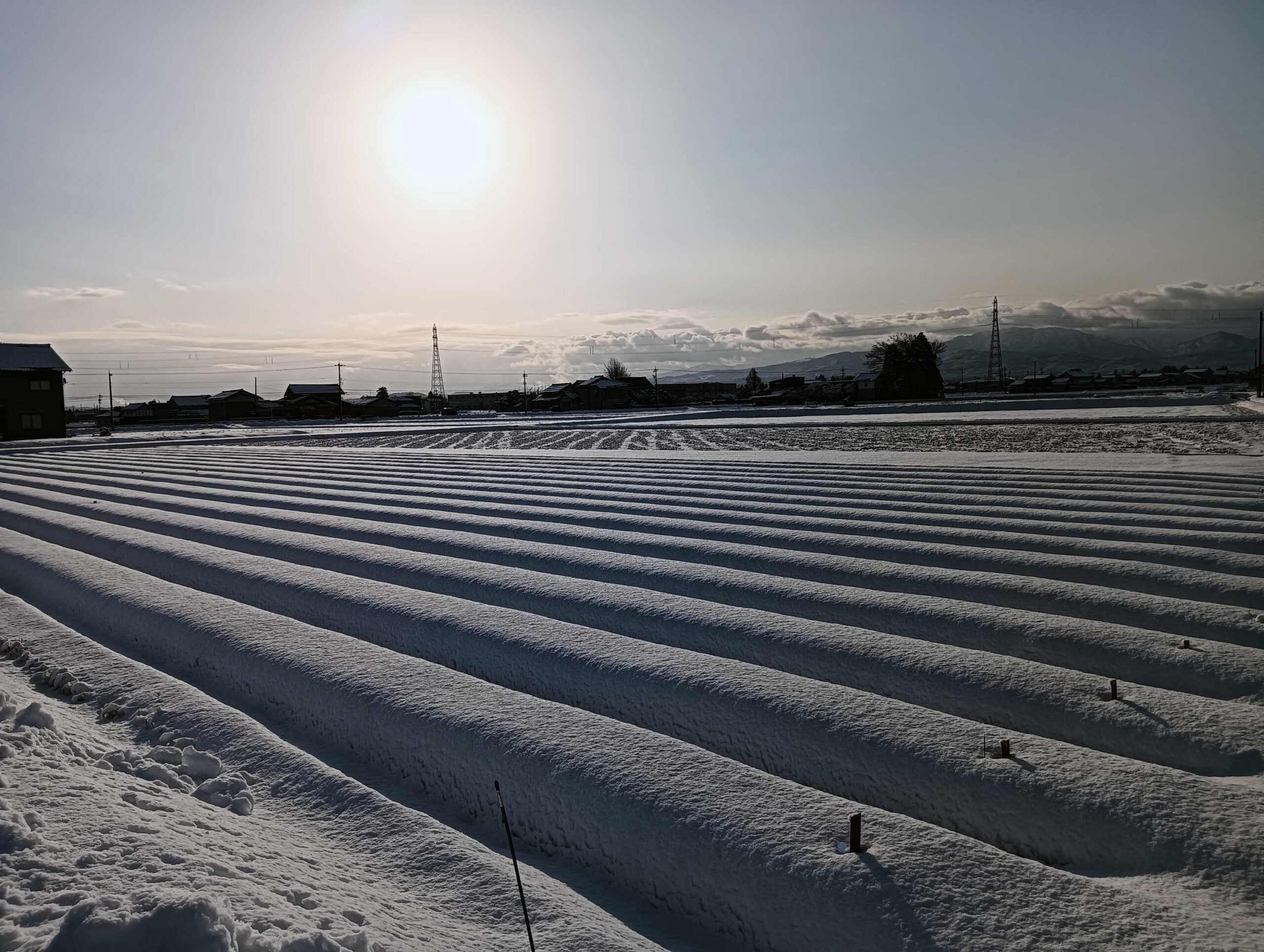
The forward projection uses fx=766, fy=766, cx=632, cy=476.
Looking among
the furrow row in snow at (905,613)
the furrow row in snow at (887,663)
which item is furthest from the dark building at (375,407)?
the furrow row in snow at (887,663)

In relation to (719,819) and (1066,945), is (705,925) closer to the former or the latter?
(719,819)

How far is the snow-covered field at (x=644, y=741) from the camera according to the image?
6.59 ft

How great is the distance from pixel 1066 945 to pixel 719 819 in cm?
92

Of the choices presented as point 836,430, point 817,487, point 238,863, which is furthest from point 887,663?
point 836,430

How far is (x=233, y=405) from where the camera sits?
61.9 m

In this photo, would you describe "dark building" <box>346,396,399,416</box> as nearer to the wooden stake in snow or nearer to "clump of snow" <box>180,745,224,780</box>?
"clump of snow" <box>180,745,224,780</box>

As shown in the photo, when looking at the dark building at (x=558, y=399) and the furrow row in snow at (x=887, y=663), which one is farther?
the dark building at (x=558, y=399)

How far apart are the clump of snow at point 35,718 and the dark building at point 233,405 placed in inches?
2539

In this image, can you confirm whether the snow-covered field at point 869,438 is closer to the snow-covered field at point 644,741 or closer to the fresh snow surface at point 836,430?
the fresh snow surface at point 836,430

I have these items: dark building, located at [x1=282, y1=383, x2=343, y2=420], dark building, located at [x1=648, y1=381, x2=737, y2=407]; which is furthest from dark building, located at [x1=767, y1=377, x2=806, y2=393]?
dark building, located at [x1=282, y1=383, x2=343, y2=420]

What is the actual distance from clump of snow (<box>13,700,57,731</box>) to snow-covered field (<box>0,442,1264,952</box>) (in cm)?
1

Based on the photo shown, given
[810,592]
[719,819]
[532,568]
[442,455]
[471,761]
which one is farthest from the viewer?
[442,455]

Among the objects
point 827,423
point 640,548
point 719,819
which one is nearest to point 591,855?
point 719,819

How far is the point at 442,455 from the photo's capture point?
683 inches
